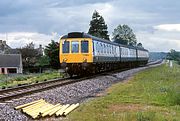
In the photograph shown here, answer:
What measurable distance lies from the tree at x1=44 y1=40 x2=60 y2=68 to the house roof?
1730 centimetres

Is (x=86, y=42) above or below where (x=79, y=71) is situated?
above

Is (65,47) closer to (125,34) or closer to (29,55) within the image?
(29,55)

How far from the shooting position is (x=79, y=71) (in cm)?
3045

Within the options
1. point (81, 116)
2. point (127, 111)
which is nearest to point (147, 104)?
point (127, 111)

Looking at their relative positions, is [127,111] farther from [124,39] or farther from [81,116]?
[124,39]

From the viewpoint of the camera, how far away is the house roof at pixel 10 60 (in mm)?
89981

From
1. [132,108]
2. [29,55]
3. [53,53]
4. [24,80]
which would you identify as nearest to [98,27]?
[29,55]

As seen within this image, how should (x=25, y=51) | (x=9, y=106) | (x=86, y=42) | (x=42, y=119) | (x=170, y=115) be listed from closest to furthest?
(x=42, y=119), (x=170, y=115), (x=9, y=106), (x=86, y=42), (x=25, y=51)

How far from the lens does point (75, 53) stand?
2978 centimetres

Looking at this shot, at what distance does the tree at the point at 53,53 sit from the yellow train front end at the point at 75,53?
37.6 metres

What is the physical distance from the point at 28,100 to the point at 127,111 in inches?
146

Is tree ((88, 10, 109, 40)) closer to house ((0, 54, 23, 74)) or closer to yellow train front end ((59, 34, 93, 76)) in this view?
house ((0, 54, 23, 74))

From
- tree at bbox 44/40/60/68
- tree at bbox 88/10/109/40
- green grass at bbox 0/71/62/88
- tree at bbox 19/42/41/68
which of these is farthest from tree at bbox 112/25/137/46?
green grass at bbox 0/71/62/88

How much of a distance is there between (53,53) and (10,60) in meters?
25.3
